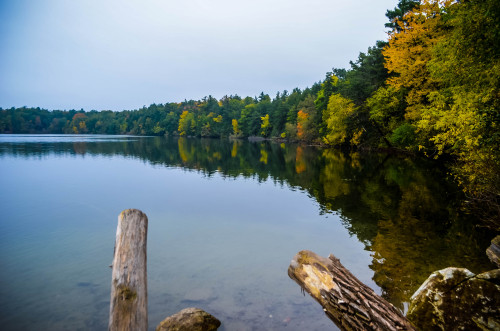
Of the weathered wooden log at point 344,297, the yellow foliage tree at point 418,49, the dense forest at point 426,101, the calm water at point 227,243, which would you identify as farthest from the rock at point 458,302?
the yellow foliage tree at point 418,49

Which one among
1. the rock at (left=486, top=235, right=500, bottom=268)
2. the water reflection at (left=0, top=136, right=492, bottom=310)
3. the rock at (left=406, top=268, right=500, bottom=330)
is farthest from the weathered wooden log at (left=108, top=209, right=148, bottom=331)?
the rock at (left=486, top=235, right=500, bottom=268)

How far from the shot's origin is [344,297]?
486 cm

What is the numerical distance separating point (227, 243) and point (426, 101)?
93.6ft

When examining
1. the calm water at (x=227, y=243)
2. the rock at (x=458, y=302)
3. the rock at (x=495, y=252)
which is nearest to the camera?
the rock at (x=458, y=302)

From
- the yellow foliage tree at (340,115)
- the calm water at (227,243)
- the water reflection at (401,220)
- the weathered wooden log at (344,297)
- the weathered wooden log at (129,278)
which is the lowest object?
the calm water at (227,243)

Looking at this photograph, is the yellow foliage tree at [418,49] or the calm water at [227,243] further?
the yellow foliage tree at [418,49]

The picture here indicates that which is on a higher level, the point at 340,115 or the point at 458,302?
the point at 340,115

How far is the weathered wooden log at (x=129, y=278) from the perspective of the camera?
12.5 feet

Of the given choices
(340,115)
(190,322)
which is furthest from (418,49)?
(190,322)

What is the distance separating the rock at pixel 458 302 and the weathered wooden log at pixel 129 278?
4.58 meters

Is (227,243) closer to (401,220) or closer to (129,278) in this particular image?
(129,278)

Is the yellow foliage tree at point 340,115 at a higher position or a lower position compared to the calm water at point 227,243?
higher

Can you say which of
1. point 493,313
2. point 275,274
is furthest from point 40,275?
point 493,313

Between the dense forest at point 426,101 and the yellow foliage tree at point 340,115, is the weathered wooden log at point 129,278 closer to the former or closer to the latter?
the dense forest at point 426,101
